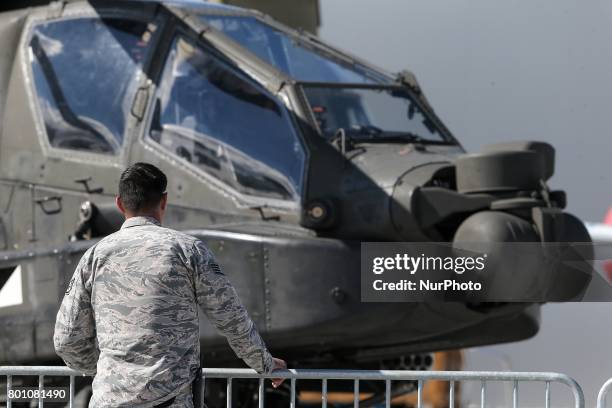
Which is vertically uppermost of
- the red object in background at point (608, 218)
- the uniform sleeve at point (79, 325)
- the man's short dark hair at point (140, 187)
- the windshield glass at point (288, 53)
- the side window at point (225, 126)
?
the windshield glass at point (288, 53)

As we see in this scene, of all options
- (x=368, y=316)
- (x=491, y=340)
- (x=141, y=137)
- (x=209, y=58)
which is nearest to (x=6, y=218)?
(x=141, y=137)

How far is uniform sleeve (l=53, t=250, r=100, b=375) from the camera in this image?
4551mm

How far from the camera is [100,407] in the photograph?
446 cm

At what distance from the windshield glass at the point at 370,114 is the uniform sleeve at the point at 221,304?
2.71 m

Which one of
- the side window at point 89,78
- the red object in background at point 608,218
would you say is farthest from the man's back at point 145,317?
the red object in background at point 608,218

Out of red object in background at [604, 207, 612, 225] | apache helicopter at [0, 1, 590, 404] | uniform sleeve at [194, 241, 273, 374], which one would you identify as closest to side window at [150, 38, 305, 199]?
apache helicopter at [0, 1, 590, 404]

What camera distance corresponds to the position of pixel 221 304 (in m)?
4.54

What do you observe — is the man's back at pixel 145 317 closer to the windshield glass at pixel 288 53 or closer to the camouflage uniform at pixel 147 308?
the camouflage uniform at pixel 147 308

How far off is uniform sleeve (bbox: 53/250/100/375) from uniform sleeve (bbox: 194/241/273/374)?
0.38 m

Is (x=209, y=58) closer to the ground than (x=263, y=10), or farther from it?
closer to the ground

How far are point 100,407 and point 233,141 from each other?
3.00m

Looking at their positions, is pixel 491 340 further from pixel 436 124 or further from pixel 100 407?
pixel 100 407

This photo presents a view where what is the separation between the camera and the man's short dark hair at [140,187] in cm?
452

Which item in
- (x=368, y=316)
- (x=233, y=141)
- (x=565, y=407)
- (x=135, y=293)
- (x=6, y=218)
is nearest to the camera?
(x=135, y=293)
